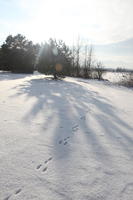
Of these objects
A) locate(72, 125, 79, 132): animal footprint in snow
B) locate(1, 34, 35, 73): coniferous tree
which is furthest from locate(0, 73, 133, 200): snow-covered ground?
locate(1, 34, 35, 73): coniferous tree

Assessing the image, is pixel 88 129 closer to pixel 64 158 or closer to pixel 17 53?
pixel 64 158

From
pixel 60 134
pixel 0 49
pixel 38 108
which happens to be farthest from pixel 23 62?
pixel 60 134

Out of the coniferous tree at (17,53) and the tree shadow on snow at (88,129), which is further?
the coniferous tree at (17,53)

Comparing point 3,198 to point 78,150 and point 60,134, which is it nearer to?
point 78,150

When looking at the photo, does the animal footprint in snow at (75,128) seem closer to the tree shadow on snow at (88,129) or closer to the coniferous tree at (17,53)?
the tree shadow on snow at (88,129)

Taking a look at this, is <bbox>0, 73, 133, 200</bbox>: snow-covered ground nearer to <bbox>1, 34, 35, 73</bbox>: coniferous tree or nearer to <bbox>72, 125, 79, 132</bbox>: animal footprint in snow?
<bbox>72, 125, 79, 132</bbox>: animal footprint in snow

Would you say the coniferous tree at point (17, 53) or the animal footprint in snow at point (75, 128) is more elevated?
the coniferous tree at point (17, 53)

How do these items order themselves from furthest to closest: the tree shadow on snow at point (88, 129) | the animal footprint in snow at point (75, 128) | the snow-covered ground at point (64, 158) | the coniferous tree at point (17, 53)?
the coniferous tree at point (17, 53) < the animal footprint in snow at point (75, 128) < the tree shadow on snow at point (88, 129) < the snow-covered ground at point (64, 158)

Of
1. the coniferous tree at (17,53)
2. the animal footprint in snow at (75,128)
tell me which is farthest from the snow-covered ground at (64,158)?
the coniferous tree at (17,53)

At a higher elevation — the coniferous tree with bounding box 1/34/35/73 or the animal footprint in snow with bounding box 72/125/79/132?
the coniferous tree with bounding box 1/34/35/73

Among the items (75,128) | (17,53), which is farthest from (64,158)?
(17,53)

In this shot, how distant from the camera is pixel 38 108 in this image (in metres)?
4.66

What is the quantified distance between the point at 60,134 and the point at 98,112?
205cm

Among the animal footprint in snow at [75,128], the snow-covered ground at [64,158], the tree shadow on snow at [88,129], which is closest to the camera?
the snow-covered ground at [64,158]
